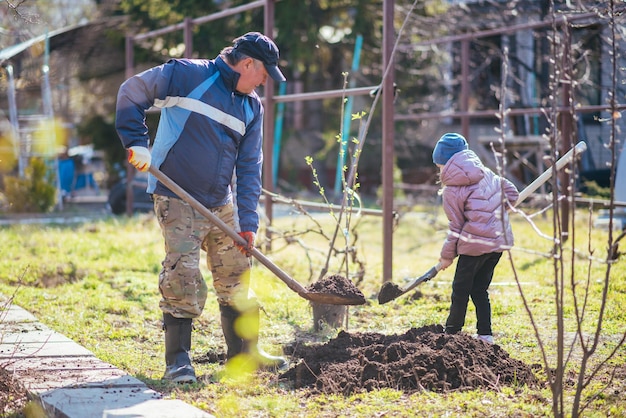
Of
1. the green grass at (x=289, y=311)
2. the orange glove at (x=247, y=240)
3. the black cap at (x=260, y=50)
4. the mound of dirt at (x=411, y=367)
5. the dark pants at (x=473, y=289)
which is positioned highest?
the black cap at (x=260, y=50)

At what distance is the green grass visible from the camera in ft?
12.0

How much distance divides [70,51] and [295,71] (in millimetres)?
4793

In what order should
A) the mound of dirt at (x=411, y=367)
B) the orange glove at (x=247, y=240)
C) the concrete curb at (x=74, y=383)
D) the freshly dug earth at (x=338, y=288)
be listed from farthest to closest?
1. the freshly dug earth at (x=338, y=288)
2. the orange glove at (x=247, y=240)
3. the mound of dirt at (x=411, y=367)
4. the concrete curb at (x=74, y=383)

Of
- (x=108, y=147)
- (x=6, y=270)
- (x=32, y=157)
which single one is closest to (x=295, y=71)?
(x=108, y=147)

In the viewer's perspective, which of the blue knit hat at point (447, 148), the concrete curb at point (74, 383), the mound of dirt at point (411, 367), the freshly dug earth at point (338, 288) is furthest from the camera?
the blue knit hat at point (447, 148)

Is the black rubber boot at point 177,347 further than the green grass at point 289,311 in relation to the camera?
Yes

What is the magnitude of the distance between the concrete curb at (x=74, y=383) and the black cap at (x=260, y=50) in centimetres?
172

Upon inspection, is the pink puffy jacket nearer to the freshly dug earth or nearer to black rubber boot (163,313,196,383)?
the freshly dug earth

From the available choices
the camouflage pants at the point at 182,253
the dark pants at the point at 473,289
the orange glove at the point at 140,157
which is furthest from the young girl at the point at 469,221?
the orange glove at the point at 140,157

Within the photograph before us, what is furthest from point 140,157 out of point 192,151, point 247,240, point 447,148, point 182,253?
point 447,148

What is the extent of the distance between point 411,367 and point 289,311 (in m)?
2.01

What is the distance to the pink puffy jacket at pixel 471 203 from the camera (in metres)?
4.68

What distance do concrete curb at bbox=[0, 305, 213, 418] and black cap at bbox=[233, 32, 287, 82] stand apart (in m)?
1.72

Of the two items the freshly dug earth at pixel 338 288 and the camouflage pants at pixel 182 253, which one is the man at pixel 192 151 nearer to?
the camouflage pants at pixel 182 253
